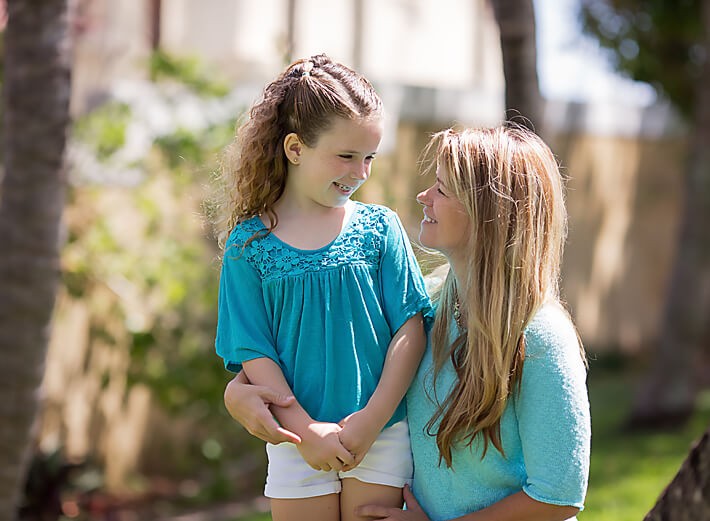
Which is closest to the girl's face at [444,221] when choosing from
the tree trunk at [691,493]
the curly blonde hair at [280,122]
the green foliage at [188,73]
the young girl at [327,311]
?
the young girl at [327,311]

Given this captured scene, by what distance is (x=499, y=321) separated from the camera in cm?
220

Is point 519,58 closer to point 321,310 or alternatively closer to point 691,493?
point 321,310

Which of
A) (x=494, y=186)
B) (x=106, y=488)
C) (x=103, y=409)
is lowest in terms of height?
(x=106, y=488)

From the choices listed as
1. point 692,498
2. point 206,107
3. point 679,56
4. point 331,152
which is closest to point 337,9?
point 679,56

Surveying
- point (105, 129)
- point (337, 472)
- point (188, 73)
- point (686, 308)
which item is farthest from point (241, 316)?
point (686, 308)

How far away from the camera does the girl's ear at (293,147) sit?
7.89 ft

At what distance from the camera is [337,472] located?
92.0 inches

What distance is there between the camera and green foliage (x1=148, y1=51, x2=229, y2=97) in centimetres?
684

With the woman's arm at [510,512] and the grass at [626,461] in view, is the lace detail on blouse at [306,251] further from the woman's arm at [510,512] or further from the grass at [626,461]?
the grass at [626,461]

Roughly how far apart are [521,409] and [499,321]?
0.66 feet

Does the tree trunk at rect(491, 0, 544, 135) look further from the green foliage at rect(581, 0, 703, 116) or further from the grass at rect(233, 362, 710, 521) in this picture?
the green foliage at rect(581, 0, 703, 116)

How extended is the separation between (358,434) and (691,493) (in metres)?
0.73

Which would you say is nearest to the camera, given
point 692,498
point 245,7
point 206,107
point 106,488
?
point 692,498

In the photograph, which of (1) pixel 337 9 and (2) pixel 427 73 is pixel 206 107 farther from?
(2) pixel 427 73
